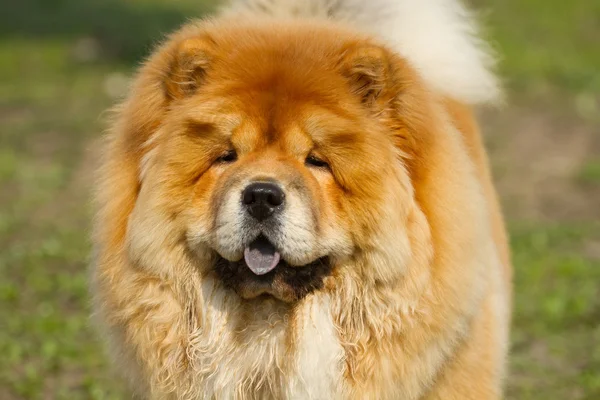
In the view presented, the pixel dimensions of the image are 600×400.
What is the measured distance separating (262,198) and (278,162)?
0.49 ft

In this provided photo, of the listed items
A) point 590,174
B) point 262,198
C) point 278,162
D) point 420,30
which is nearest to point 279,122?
point 278,162

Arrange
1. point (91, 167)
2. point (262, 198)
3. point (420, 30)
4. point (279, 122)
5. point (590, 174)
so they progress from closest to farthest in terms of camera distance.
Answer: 1. point (262, 198)
2. point (279, 122)
3. point (420, 30)
4. point (590, 174)
5. point (91, 167)

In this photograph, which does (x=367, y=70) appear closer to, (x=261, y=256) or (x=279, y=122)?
(x=279, y=122)

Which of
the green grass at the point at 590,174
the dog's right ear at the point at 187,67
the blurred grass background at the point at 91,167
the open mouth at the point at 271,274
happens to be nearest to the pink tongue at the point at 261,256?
the open mouth at the point at 271,274

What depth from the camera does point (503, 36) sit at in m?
14.2

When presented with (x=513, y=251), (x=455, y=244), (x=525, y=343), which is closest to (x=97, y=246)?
(x=455, y=244)

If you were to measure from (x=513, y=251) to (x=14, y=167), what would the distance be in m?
4.35

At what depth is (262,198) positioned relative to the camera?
2.99 metres

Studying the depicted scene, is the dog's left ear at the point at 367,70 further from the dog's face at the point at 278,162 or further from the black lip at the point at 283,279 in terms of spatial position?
the black lip at the point at 283,279

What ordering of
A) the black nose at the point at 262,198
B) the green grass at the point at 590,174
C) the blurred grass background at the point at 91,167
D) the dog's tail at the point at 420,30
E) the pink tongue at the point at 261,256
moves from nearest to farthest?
the black nose at the point at 262,198, the pink tongue at the point at 261,256, the dog's tail at the point at 420,30, the blurred grass background at the point at 91,167, the green grass at the point at 590,174

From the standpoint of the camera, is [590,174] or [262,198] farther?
[590,174]

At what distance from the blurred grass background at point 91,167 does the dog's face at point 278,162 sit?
6.25 feet

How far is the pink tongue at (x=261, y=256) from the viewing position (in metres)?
3.11

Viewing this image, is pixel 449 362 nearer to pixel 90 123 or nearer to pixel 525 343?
pixel 525 343
